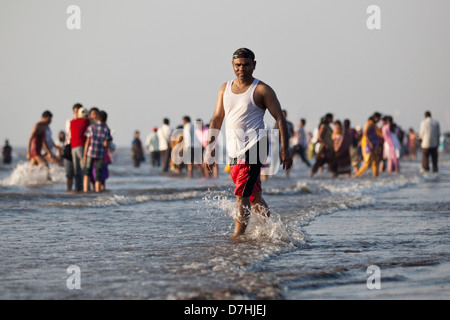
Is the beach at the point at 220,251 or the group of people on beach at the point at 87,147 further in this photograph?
the group of people on beach at the point at 87,147

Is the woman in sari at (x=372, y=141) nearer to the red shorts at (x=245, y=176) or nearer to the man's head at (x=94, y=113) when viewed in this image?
the man's head at (x=94, y=113)

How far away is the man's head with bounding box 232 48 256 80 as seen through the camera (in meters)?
6.71

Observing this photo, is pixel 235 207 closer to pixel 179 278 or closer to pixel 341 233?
pixel 341 233

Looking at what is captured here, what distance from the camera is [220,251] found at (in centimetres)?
632

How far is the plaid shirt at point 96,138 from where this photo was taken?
13.5 metres

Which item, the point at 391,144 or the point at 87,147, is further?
the point at 391,144

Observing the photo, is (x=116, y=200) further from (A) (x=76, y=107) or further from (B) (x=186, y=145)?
(B) (x=186, y=145)

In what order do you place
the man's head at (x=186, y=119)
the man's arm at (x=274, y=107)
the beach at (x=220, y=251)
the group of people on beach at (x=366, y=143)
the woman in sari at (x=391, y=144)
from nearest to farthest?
the beach at (x=220, y=251)
the man's arm at (x=274, y=107)
the group of people on beach at (x=366, y=143)
the woman in sari at (x=391, y=144)
the man's head at (x=186, y=119)

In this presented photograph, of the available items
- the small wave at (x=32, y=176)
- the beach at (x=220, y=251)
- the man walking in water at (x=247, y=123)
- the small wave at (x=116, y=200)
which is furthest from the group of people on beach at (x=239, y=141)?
the small wave at (x=116, y=200)

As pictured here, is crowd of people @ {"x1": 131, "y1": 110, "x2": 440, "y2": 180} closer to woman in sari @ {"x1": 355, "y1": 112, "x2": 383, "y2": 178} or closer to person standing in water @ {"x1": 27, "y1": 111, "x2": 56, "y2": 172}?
woman in sari @ {"x1": 355, "y1": 112, "x2": 383, "y2": 178}

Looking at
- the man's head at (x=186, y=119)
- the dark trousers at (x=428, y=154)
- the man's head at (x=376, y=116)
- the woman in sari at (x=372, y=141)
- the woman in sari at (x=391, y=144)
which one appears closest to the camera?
the man's head at (x=376, y=116)

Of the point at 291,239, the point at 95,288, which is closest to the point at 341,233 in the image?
the point at 291,239

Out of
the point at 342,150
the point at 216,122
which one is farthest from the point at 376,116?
the point at 216,122

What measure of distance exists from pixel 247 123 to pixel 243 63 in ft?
1.83
